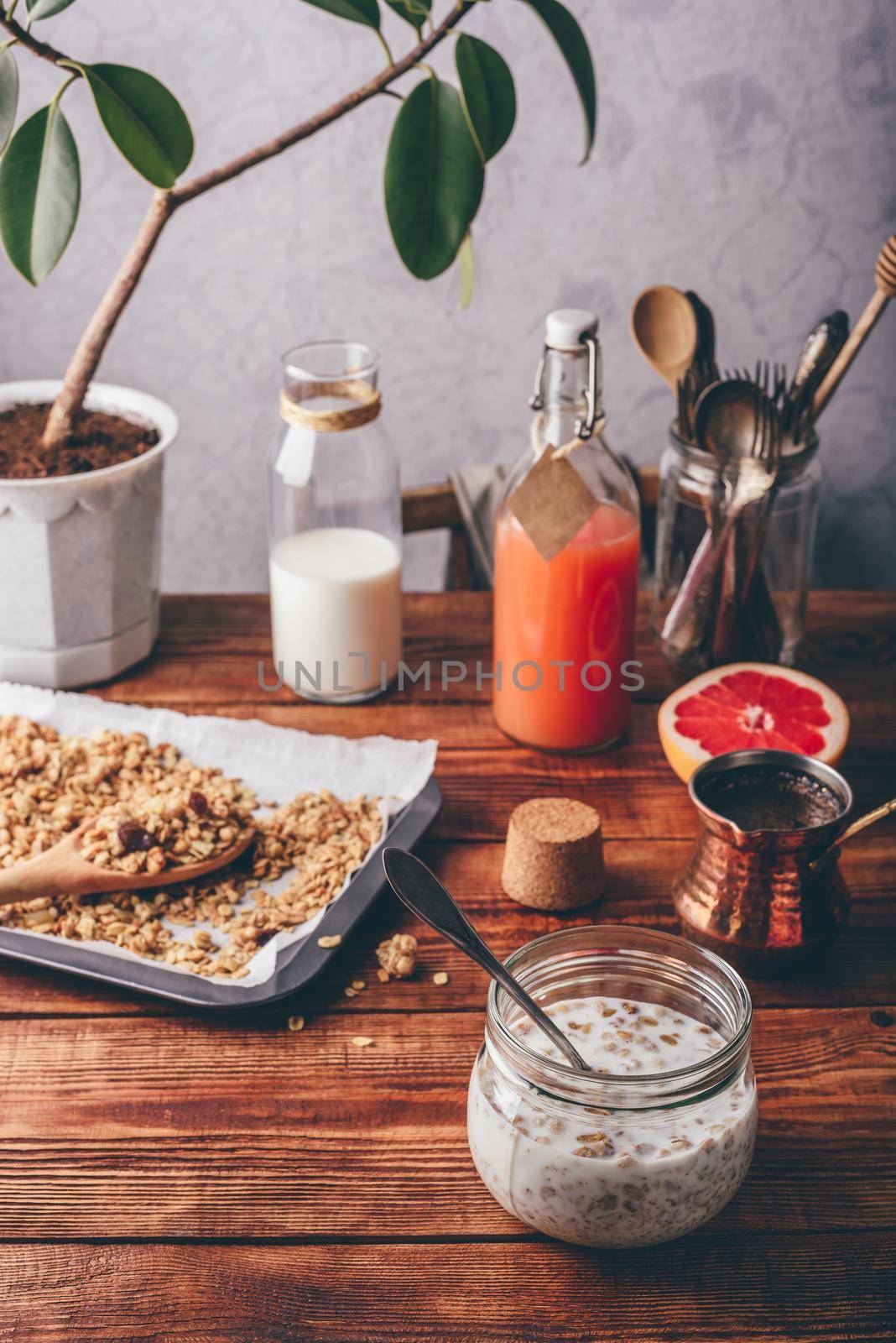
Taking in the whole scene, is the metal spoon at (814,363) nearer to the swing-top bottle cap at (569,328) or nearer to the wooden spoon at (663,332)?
the wooden spoon at (663,332)

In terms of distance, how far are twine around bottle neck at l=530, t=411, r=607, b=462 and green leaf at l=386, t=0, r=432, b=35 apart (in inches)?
14.4

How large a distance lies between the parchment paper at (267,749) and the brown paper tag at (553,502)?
9.3 inches

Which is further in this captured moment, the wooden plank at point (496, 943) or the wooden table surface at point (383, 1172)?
the wooden plank at point (496, 943)

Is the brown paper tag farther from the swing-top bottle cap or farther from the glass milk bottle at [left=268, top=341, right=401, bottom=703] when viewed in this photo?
the glass milk bottle at [left=268, top=341, right=401, bottom=703]

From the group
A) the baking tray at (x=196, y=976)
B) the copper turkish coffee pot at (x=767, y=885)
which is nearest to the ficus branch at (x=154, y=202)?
the baking tray at (x=196, y=976)

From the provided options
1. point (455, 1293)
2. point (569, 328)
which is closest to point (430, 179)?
point (569, 328)

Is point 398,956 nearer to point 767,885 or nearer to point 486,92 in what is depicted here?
point 767,885

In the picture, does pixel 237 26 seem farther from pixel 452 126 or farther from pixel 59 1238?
pixel 59 1238

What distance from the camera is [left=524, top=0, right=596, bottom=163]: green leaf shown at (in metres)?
1.12

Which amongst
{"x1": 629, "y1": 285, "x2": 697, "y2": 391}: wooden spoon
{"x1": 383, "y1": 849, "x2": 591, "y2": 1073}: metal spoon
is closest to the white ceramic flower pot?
{"x1": 629, "y1": 285, "x2": 697, "y2": 391}: wooden spoon

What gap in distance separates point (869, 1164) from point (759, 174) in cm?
149

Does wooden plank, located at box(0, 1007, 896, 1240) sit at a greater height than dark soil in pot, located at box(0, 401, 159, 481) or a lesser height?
lesser

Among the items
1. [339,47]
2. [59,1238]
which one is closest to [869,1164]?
[59,1238]

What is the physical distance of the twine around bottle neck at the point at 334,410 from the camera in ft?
4.21
